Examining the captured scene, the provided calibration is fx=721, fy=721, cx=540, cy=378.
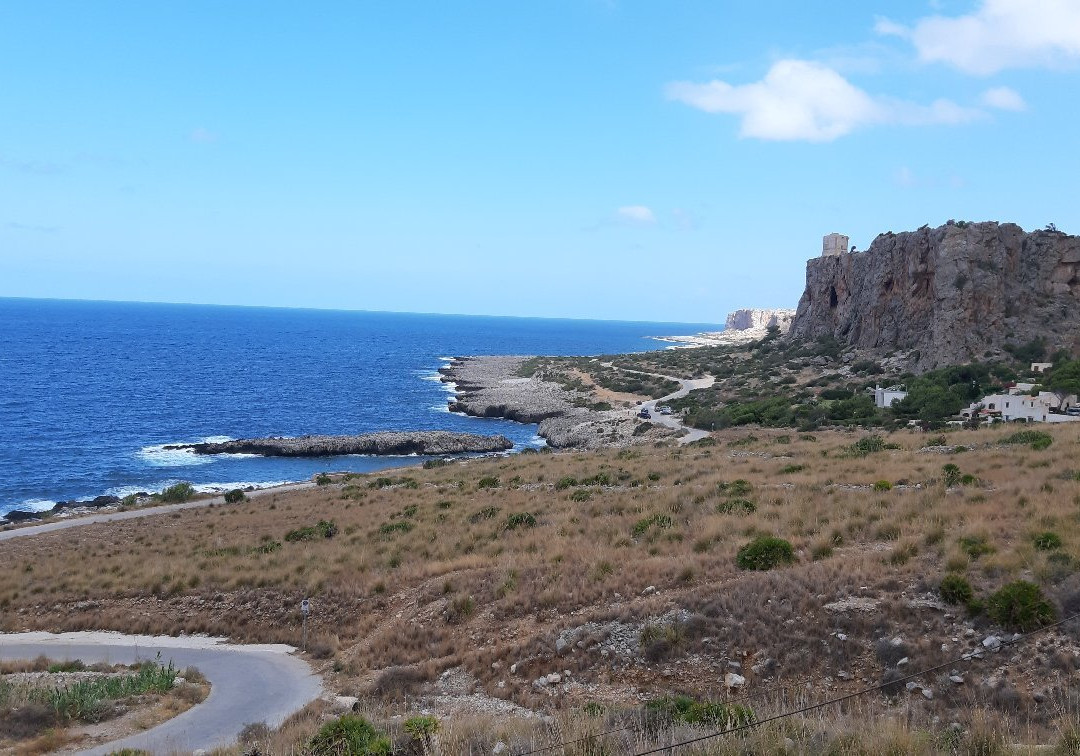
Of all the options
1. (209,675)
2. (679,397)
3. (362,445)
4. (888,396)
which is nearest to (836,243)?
(679,397)

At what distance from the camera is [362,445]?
62688mm

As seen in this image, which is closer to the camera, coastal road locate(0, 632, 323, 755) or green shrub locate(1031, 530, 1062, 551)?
coastal road locate(0, 632, 323, 755)

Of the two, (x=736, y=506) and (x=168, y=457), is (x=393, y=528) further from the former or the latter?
(x=168, y=457)

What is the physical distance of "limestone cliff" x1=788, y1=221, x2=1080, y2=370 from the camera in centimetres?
5969

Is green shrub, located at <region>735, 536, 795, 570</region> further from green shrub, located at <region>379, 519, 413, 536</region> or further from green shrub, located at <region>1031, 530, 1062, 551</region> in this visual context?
green shrub, located at <region>379, 519, 413, 536</region>

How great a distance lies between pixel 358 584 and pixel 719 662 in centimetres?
1087

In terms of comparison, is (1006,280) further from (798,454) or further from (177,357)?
(177,357)

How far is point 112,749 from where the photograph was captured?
34.4 feet

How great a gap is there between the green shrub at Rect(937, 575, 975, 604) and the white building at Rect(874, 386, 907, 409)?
42.3 meters

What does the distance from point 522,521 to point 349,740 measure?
14.0 meters

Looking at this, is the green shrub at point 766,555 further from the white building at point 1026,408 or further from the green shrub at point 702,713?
the white building at point 1026,408

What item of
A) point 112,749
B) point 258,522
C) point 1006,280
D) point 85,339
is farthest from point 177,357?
point 112,749

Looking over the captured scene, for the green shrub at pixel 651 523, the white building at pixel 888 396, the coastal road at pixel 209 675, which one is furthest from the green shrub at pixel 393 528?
the white building at pixel 888 396

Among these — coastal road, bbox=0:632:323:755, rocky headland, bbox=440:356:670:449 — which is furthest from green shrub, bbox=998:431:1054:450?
rocky headland, bbox=440:356:670:449
